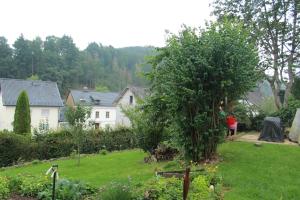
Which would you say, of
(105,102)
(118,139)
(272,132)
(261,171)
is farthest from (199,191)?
(105,102)

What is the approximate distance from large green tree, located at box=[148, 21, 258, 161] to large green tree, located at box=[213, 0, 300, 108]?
11.5 metres

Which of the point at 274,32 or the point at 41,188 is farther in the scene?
the point at 274,32

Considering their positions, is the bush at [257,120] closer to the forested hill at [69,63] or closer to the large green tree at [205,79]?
the large green tree at [205,79]

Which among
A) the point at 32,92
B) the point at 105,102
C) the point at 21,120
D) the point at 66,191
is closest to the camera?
the point at 66,191

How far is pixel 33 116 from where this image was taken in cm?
3738

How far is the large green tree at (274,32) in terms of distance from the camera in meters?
20.5

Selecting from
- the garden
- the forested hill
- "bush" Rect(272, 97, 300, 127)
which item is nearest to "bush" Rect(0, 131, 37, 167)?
the garden

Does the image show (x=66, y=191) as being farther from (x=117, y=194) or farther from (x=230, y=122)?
(x=230, y=122)

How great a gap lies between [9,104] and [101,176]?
28.8m

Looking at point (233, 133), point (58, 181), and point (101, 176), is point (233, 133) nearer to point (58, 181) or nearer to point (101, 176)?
point (101, 176)

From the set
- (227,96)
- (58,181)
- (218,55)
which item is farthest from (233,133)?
(58,181)

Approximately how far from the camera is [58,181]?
552cm

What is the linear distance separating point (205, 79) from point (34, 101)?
104 ft

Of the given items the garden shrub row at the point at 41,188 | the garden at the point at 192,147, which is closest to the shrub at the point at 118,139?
the garden at the point at 192,147
